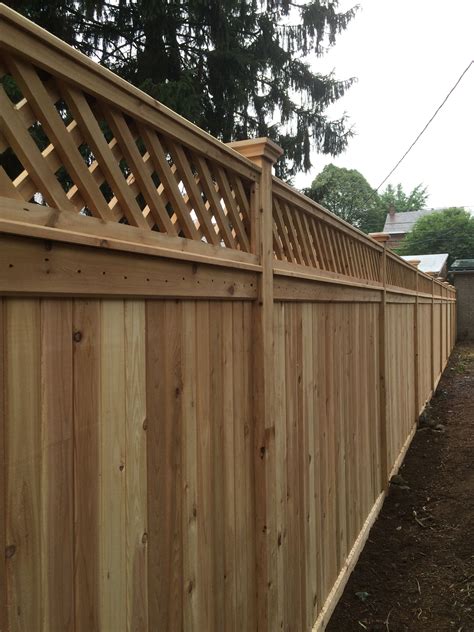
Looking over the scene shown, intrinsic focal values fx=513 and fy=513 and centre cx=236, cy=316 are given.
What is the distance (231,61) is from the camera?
891 cm

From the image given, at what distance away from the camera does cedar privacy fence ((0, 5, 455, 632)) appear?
3.26ft

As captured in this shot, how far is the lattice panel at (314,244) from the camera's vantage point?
2354mm

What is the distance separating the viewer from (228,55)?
880cm

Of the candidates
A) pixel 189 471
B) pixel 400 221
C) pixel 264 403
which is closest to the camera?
pixel 189 471

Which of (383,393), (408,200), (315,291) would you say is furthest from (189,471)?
(408,200)

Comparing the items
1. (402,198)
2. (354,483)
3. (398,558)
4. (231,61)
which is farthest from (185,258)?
(402,198)

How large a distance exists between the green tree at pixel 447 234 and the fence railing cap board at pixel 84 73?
113 feet

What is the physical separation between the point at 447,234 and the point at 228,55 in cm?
2896

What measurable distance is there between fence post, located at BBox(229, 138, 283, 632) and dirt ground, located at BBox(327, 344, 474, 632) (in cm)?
101

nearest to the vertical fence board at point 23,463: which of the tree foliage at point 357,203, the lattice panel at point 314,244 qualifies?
the lattice panel at point 314,244

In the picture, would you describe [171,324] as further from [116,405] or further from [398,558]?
[398,558]

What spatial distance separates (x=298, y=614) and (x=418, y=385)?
5.17 m

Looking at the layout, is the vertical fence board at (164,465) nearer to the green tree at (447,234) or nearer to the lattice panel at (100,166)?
the lattice panel at (100,166)

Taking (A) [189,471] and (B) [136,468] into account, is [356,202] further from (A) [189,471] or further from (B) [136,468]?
(B) [136,468]
